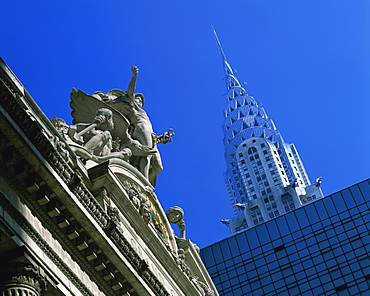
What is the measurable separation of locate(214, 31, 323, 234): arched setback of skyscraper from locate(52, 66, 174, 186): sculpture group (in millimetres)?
118454

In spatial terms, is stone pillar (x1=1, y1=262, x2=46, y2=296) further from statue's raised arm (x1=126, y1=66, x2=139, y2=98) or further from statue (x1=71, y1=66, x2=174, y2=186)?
statue's raised arm (x1=126, y1=66, x2=139, y2=98)

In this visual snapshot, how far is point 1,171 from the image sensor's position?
2358 cm

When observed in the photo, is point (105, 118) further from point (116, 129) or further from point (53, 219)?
point (53, 219)

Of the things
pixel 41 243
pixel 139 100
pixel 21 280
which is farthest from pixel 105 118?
pixel 21 280

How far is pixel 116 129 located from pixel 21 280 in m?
18.6

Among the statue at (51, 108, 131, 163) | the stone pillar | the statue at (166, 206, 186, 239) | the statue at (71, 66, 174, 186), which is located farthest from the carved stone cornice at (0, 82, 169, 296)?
the statue at (166, 206, 186, 239)

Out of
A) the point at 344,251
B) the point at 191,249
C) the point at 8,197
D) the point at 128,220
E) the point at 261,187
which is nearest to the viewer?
the point at 8,197

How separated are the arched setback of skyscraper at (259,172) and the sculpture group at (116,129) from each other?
118454mm

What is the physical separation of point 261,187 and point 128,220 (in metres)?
147

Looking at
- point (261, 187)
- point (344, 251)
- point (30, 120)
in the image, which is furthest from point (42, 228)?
point (261, 187)

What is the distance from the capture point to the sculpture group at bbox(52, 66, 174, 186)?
35562mm

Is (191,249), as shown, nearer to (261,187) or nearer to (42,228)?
(42,228)

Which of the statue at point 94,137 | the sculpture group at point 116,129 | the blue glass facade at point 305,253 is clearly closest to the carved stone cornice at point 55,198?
the statue at point 94,137

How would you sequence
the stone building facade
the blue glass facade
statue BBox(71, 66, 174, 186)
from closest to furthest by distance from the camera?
1. the stone building facade
2. statue BBox(71, 66, 174, 186)
3. the blue glass facade
